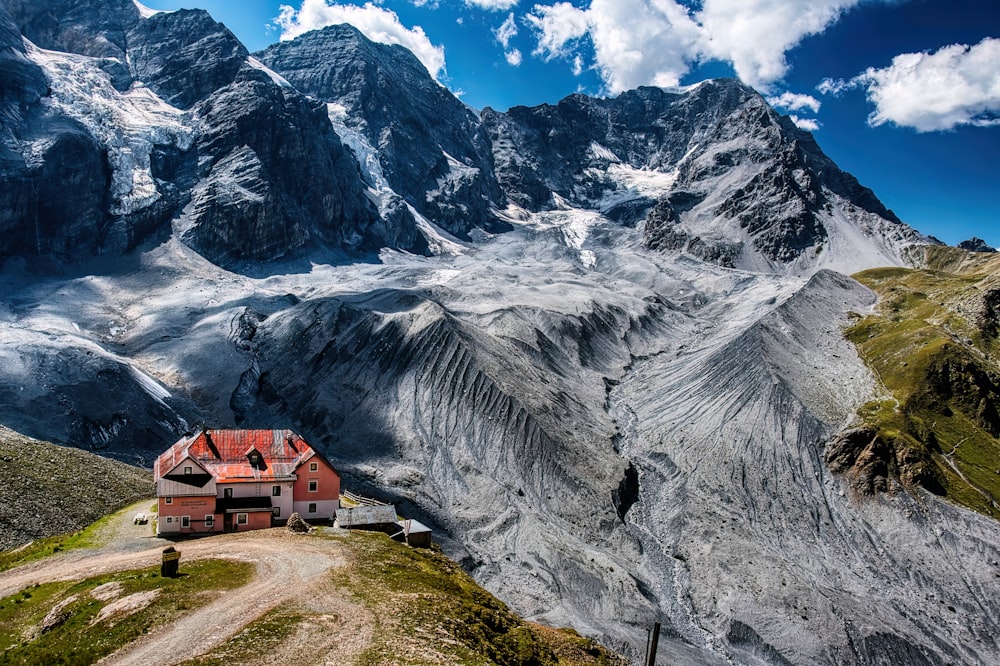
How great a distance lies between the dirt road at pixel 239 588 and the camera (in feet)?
72.3

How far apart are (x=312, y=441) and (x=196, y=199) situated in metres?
129

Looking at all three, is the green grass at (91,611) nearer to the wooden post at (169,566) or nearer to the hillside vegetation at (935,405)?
the wooden post at (169,566)

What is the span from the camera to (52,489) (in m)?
47.6

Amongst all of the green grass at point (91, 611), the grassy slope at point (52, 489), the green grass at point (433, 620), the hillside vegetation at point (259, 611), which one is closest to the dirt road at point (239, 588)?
the hillside vegetation at point (259, 611)

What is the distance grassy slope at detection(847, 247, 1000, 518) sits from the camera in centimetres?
8231

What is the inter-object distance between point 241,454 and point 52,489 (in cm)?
1493

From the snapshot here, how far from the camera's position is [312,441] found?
308 feet

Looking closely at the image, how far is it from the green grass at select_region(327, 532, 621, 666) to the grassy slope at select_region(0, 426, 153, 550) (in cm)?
2226

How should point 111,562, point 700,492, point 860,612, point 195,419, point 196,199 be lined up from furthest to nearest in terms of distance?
1. point 196,199
2. point 195,419
3. point 700,492
4. point 860,612
5. point 111,562

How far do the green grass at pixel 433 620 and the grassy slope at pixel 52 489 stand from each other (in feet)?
73.0

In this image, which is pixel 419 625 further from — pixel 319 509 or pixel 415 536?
pixel 319 509

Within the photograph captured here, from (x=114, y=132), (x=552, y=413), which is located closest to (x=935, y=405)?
(x=552, y=413)

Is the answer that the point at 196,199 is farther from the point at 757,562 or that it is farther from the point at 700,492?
the point at 757,562

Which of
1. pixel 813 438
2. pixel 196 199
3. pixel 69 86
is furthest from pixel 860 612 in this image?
pixel 69 86
